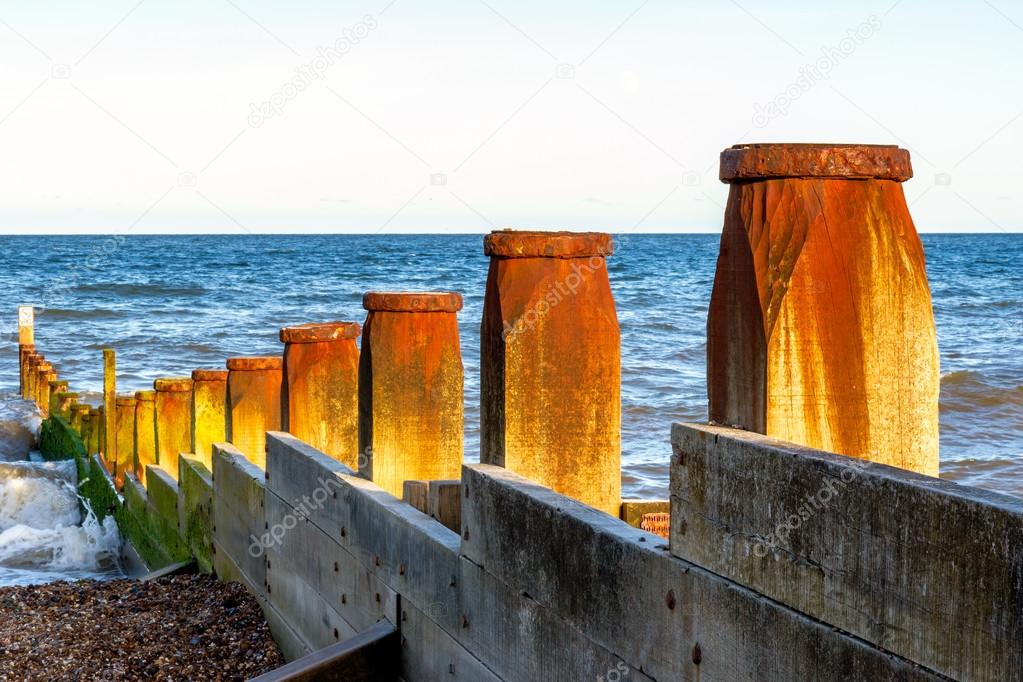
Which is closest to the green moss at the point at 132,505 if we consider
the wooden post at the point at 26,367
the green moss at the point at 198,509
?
the green moss at the point at 198,509

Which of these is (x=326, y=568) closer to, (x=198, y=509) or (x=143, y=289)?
(x=198, y=509)

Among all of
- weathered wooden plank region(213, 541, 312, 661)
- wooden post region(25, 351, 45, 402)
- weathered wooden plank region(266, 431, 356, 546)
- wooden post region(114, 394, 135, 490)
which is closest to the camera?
weathered wooden plank region(266, 431, 356, 546)

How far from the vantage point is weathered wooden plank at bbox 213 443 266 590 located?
8.13 metres

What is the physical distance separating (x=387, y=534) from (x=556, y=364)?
1.41 metres

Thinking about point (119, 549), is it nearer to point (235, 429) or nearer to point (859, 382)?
point (235, 429)

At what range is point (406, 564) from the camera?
541 cm

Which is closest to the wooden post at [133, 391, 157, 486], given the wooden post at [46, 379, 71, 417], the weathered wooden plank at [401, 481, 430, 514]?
the wooden post at [46, 379, 71, 417]

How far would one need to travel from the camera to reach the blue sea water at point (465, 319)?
15750 millimetres

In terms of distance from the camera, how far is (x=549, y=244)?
475 centimetres

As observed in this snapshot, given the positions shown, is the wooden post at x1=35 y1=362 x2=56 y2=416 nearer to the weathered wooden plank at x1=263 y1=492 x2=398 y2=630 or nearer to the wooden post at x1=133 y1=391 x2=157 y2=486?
the wooden post at x1=133 y1=391 x2=157 y2=486

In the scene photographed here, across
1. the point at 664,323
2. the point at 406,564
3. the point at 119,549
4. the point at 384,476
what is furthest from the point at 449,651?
the point at 664,323

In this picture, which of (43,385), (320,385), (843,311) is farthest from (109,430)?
(843,311)

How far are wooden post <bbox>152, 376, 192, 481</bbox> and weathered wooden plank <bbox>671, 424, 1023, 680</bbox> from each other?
10589 mm

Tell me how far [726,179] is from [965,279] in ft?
181
